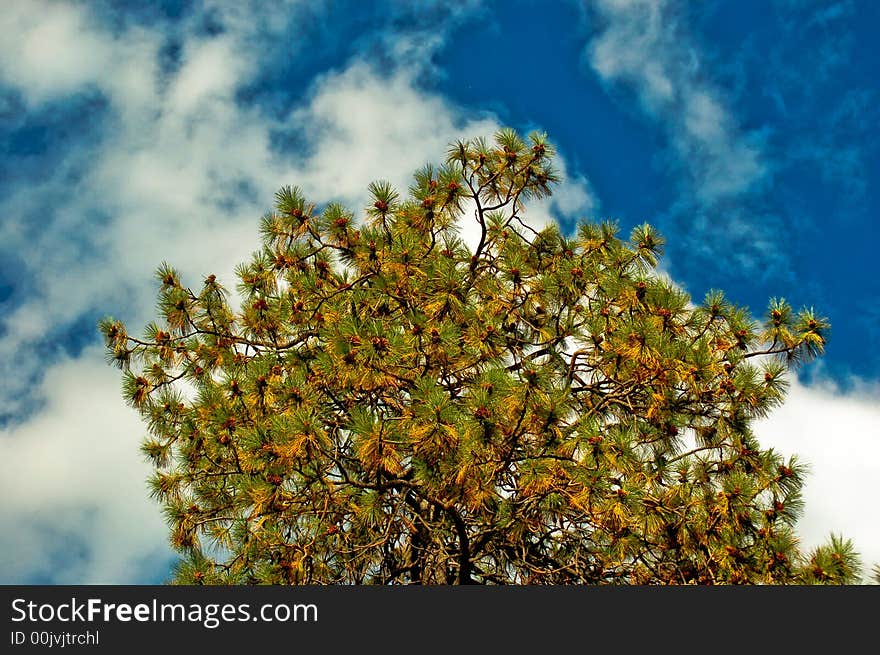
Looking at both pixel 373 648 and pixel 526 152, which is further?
pixel 526 152

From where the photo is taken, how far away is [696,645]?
296cm

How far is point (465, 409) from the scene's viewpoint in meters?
3.72

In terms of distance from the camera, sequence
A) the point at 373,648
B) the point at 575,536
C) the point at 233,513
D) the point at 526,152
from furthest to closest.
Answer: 1. the point at 526,152
2. the point at 233,513
3. the point at 575,536
4. the point at 373,648

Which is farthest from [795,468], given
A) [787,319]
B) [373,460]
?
[373,460]

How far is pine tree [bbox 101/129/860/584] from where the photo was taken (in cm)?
380

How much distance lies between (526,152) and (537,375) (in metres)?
2.19

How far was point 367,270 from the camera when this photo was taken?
193 inches

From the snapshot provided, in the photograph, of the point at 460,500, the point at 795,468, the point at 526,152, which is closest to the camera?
the point at 460,500

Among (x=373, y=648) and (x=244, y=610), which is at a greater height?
Answer: (x=244, y=610)

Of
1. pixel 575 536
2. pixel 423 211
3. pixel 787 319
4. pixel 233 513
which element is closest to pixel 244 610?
pixel 233 513

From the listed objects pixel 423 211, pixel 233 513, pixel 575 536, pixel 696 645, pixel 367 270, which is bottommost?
pixel 696 645

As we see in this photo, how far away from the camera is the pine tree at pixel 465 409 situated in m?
3.80

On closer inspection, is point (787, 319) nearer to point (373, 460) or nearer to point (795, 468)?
point (795, 468)

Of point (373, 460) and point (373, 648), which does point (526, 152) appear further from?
point (373, 648)
